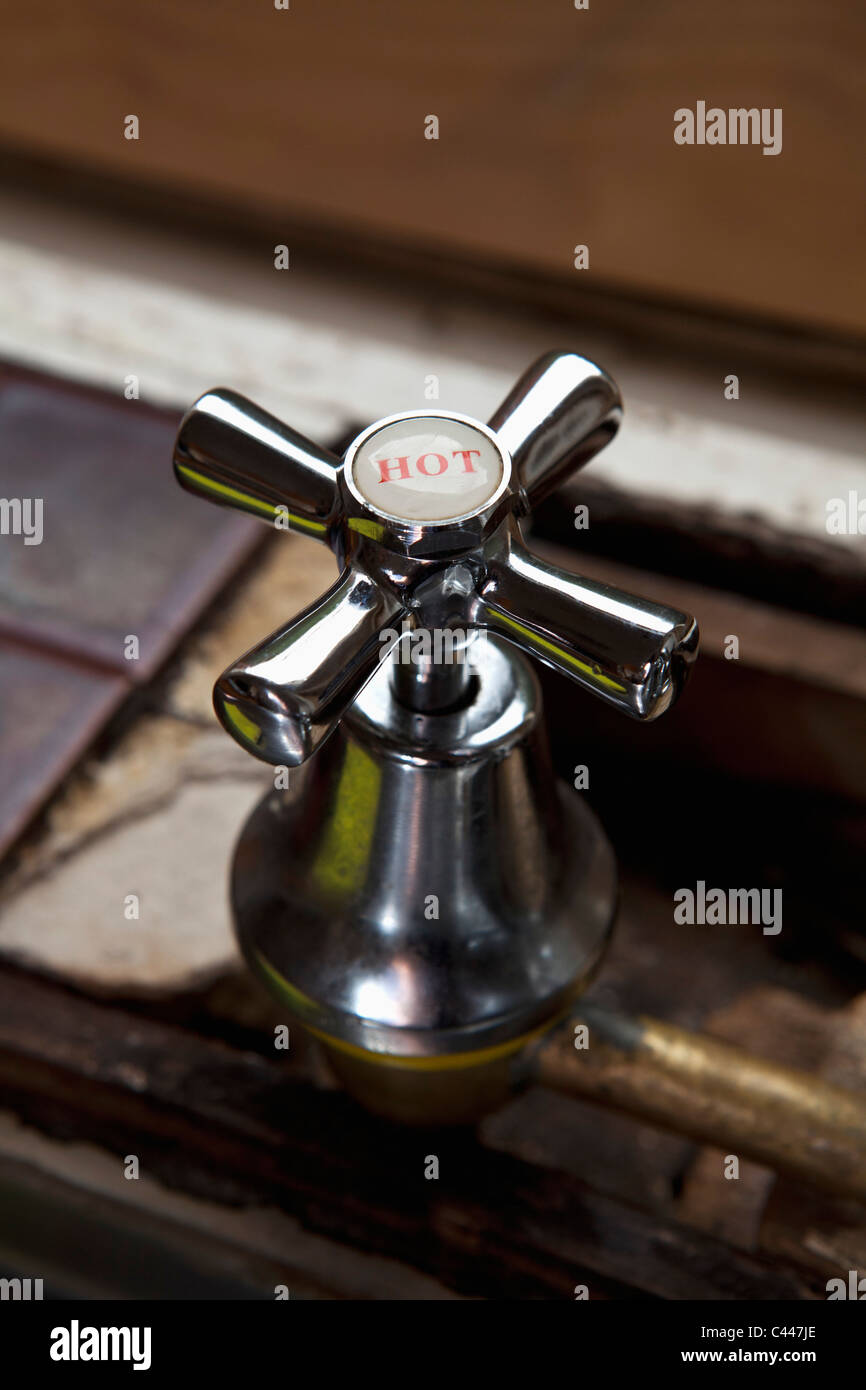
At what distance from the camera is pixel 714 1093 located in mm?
737

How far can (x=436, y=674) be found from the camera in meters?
0.60

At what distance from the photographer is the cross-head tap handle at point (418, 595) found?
0.51 metres

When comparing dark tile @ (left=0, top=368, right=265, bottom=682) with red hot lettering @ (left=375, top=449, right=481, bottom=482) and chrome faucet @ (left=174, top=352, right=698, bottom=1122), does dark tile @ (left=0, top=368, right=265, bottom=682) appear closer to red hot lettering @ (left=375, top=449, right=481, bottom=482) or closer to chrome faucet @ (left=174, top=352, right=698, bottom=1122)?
chrome faucet @ (left=174, top=352, right=698, bottom=1122)

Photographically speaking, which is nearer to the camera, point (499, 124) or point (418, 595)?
point (418, 595)

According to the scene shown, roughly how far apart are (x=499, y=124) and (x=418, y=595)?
0.89 metres

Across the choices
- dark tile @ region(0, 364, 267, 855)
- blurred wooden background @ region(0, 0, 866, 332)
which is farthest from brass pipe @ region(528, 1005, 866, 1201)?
blurred wooden background @ region(0, 0, 866, 332)

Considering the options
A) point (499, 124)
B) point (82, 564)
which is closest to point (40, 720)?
point (82, 564)

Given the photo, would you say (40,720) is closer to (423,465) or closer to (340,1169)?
(340,1169)

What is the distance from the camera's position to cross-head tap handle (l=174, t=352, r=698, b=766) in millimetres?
514
